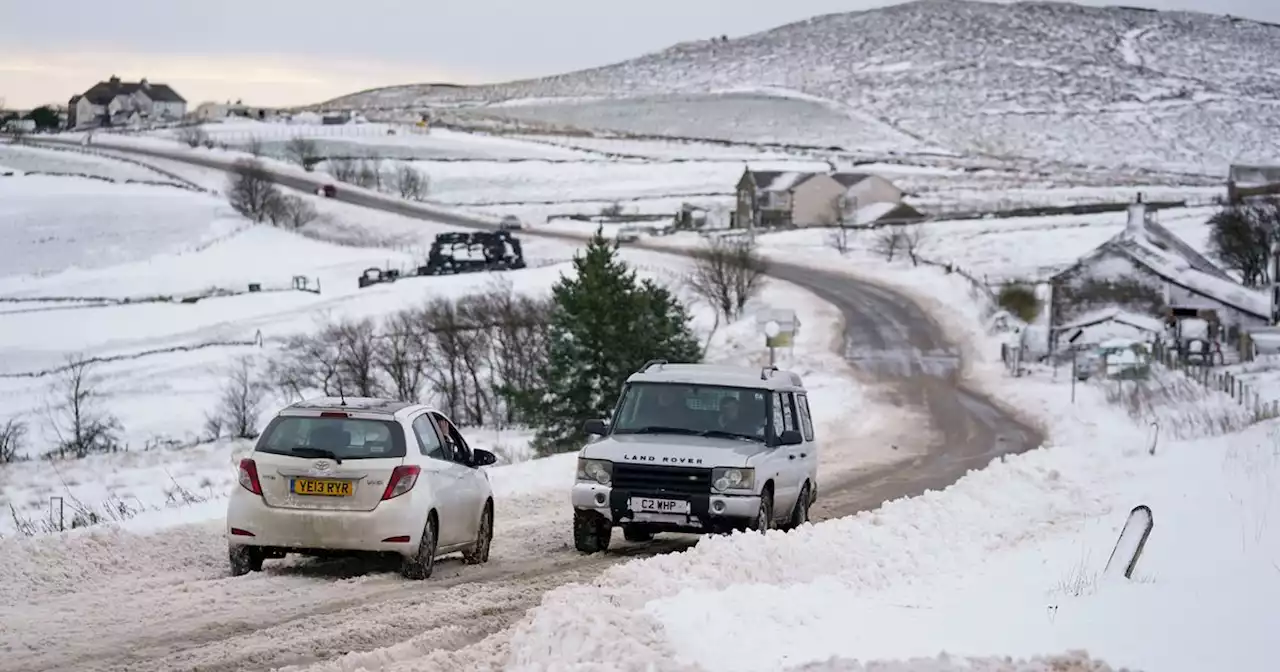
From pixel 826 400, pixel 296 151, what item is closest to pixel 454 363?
pixel 826 400

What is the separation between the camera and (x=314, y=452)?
43.3ft

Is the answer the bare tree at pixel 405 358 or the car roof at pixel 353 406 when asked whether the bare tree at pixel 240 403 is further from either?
the car roof at pixel 353 406

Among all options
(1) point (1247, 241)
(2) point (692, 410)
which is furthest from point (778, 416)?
(1) point (1247, 241)

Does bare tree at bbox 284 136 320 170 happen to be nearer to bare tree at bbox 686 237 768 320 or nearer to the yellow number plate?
bare tree at bbox 686 237 768 320

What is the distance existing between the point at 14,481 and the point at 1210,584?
33327 mm

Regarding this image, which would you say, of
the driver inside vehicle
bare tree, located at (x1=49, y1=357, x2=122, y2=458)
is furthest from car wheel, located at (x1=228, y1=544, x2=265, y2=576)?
bare tree, located at (x1=49, y1=357, x2=122, y2=458)

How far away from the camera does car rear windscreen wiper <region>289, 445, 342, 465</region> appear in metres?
13.2

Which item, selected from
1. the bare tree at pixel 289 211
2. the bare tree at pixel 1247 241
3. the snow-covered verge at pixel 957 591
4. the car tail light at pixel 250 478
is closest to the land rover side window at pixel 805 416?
the snow-covered verge at pixel 957 591

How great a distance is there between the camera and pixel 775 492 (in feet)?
53.0

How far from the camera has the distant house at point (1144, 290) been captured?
71.3 meters

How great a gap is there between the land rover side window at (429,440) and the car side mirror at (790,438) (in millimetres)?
3803

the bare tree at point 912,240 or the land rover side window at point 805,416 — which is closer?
the land rover side window at point 805,416

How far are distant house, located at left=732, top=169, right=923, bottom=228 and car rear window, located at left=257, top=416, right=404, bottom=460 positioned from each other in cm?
11800

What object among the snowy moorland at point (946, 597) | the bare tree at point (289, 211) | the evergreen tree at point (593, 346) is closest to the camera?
the snowy moorland at point (946, 597)
